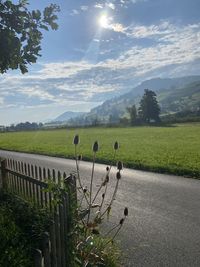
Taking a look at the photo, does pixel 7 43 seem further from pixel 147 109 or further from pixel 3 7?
pixel 147 109

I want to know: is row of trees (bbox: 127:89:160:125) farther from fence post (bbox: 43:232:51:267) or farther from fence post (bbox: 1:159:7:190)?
fence post (bbox: 43:232:51:267)

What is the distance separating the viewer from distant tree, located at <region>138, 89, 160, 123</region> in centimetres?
12069

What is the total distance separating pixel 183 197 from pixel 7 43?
738 centimetres

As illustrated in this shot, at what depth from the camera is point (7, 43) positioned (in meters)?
7.29

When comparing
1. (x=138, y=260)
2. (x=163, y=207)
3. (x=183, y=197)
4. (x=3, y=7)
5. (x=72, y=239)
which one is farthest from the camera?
(x=183, y=197)

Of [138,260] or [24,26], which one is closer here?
[138,260]

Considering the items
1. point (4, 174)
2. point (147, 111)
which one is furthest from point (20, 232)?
point (147, 111)

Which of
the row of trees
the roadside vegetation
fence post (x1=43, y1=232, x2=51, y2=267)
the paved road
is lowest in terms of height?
the paved road

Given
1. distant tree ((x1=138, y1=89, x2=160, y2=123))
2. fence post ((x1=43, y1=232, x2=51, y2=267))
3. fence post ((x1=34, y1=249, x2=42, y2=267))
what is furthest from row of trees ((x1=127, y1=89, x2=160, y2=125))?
fence post ((x1=34, y1=249, x2=42, y2=267))

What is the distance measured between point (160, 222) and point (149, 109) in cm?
11275

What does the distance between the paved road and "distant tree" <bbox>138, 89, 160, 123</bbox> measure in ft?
349

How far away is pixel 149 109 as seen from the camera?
12069 cm

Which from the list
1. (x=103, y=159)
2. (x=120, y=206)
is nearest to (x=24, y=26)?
(x=120, y=206)

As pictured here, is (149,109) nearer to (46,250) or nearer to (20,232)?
(20,232)
